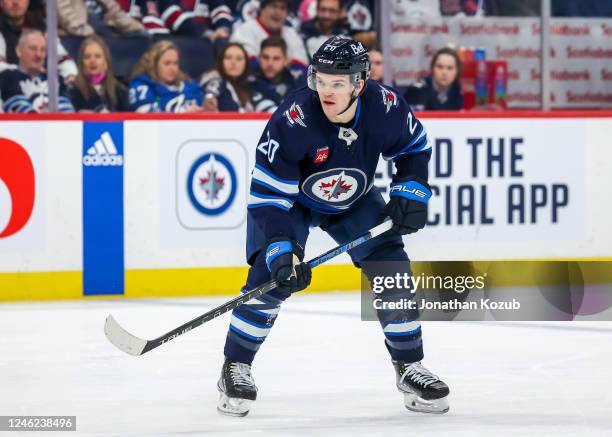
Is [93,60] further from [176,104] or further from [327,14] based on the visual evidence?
[327,14]

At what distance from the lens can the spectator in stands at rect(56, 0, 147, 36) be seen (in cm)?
→ 593

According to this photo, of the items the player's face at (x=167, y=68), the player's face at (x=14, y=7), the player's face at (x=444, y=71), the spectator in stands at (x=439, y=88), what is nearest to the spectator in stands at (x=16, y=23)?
the player's face at (x=14, y=7)

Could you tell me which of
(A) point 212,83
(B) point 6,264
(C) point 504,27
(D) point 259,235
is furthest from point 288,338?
(C) point 504,27

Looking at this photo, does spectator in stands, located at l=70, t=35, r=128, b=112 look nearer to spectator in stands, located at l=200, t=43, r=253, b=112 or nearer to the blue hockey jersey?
spectator in stands, located at l=200, t=43, r=253, b=112

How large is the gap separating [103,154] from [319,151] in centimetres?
254

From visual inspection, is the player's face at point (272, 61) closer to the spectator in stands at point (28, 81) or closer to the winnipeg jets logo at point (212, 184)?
the winnipeg jets logo at point (212, 184)

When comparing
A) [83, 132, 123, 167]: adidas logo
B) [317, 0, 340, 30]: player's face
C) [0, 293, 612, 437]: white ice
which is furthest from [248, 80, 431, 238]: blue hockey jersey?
[317, 0, 340, 30]: player's face

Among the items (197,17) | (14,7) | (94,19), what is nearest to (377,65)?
(197,17)

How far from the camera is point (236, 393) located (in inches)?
124

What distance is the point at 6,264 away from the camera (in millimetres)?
5328

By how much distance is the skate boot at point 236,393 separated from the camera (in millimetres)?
3152

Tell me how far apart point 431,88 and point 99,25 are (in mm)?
1694

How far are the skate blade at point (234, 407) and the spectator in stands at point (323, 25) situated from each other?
3447 millimetres

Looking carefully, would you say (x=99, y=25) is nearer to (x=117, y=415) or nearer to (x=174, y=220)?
(x=174, y=220)
